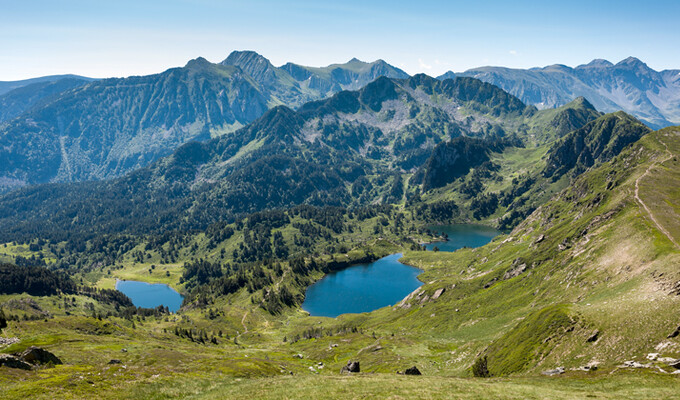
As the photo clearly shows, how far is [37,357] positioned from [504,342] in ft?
314

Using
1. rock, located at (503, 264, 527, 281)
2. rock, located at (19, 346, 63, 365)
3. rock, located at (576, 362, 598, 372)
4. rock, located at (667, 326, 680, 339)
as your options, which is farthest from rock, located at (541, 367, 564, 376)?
rock, located at (503, 264, 527, 281)

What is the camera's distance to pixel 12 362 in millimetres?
61531

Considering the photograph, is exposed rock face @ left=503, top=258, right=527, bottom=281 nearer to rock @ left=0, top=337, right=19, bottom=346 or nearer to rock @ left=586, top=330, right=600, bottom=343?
rock @ left=586, top=330, right=600, bottom=343

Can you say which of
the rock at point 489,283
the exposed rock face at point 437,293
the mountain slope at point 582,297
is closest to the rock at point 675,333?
the mountain slope at point 582,297

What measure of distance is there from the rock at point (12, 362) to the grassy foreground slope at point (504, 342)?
3.01m

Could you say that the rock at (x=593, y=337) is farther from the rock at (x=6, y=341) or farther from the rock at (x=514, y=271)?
the rock at (x=6, y=341)

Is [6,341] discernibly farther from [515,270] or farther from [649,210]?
[649,210]

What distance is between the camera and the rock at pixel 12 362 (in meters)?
60.1

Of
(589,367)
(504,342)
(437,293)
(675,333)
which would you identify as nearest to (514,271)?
(437,293)

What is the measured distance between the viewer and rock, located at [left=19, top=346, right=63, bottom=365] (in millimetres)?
66875

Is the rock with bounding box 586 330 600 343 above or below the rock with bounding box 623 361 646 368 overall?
below

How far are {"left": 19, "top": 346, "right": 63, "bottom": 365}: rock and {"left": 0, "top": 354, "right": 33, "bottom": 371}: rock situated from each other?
389 cm

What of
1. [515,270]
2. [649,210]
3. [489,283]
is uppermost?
[649,210]

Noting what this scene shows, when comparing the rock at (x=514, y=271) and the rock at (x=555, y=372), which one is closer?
the rock at (x=555, y=372)
